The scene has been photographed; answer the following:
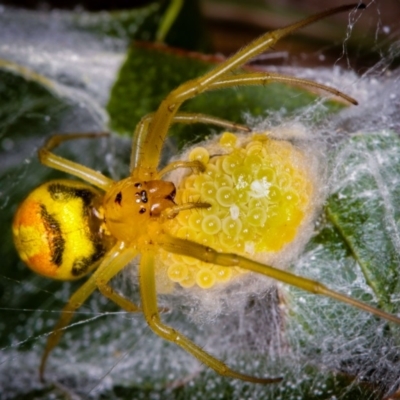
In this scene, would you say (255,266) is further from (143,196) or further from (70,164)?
(70,164)

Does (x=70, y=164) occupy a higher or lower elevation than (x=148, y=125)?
lower

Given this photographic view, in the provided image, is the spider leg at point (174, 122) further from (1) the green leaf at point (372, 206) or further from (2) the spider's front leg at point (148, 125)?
(1) the green leaf at point (372, 206)

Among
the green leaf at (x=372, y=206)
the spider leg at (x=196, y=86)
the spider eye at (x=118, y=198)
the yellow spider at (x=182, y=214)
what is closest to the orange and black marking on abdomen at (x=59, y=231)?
the yellow spider at (x=182, y=214)

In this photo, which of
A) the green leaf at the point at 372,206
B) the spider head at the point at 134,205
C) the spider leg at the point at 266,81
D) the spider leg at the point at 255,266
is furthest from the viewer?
the spider head at the point at 134,205

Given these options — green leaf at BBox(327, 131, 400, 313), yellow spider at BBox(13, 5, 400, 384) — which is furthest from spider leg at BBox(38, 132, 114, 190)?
green leaf at BBox(327, 131, 400, 313)

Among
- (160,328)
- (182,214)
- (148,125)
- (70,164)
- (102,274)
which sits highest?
(148,125)

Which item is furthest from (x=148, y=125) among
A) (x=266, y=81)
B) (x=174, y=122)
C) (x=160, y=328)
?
(x=160, y=328)
